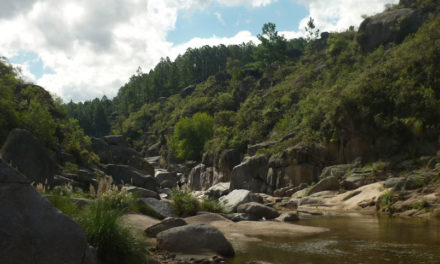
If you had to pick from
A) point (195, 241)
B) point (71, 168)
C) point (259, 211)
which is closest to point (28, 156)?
point (71, 168)

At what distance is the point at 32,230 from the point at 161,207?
11.1 m

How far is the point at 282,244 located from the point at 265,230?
2.84 m

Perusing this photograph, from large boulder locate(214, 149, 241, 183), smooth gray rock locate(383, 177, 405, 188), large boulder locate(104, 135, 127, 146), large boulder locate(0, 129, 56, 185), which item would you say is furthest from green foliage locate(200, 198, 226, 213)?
large boulder locate(214, 149, 241, 183)

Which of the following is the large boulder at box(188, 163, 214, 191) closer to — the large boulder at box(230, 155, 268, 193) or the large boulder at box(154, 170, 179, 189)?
the large boulder at box(154, 170, 179, 189)

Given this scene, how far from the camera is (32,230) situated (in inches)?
210

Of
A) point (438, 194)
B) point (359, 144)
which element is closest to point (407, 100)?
point (359, 144)

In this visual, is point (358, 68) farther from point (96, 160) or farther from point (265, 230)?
point (265, 230)

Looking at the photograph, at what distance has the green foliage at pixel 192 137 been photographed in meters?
74.9

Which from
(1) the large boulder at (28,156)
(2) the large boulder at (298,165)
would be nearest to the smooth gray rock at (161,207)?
(1) the large boulder at (28,156)

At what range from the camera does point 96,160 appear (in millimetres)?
38875

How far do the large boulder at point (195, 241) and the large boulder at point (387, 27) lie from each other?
4407 cm

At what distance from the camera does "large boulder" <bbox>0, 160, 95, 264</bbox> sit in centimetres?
511

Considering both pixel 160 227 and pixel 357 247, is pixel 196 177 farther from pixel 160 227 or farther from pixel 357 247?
pixel 357 247

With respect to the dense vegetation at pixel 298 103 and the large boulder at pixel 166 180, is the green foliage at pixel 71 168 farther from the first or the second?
the large boulder at pixel 166 180
